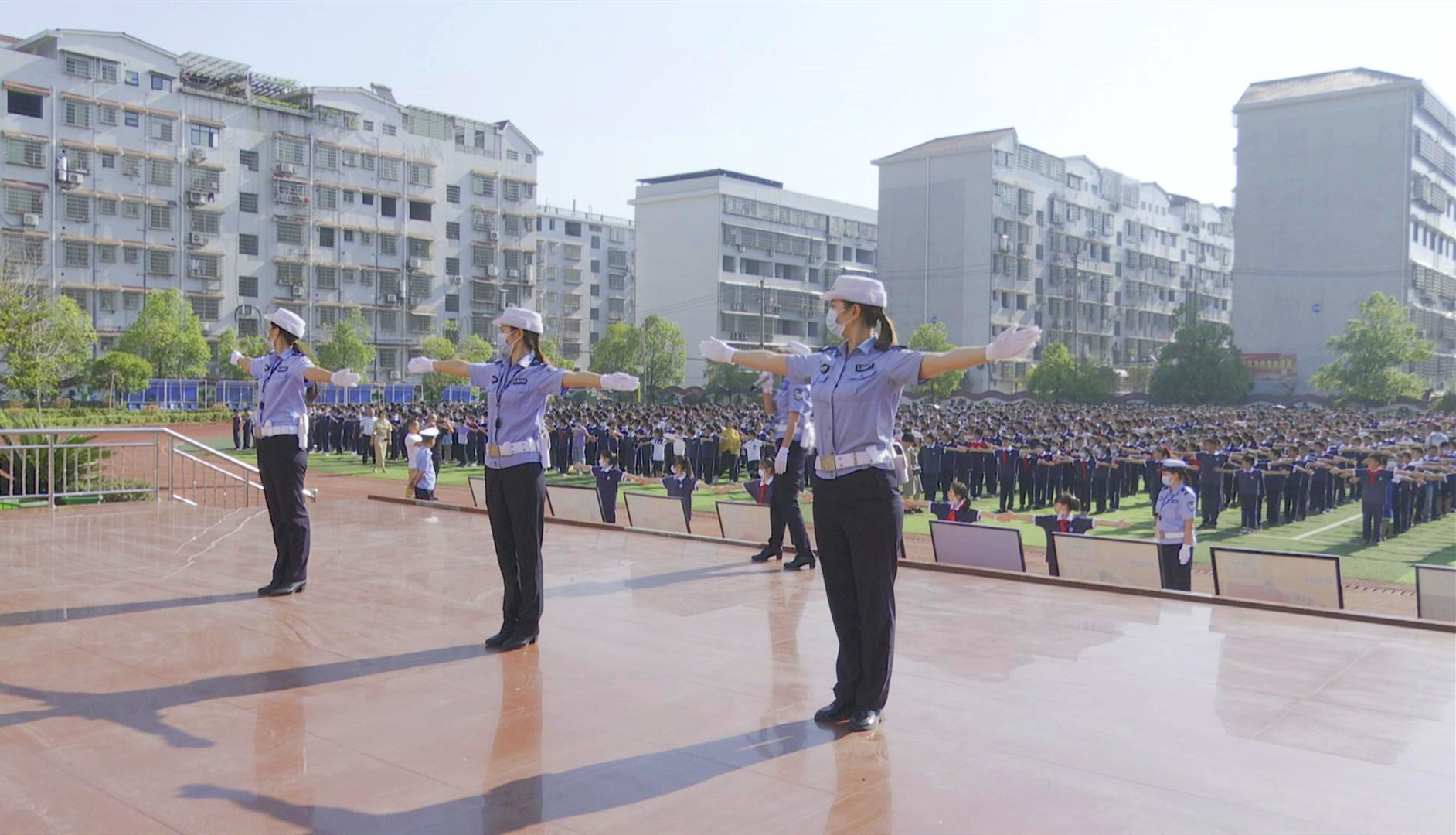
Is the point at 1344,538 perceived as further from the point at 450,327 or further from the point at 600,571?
the point at 450,327

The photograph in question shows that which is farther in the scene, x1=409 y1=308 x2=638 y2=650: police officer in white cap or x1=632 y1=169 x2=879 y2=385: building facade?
x1=632 y1=169 x2=879 y2=385: building facade

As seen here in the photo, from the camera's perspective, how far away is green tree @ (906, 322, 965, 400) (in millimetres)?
55656

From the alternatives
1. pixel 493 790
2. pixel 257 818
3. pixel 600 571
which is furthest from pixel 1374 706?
pixel 600 571

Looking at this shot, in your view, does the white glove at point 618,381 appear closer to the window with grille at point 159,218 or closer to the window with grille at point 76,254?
the window with grille at point 76,254

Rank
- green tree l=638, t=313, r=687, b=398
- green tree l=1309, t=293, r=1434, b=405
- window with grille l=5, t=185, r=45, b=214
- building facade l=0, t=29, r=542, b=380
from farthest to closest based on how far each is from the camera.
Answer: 1. green tree l=638, t=313, r=687, b=398
2. green tree l=1309, t=293, r=1434, b=405
3. building facade l=0, t=29, r=542, b=380
4. window with grille l=5, t=185, r=45, b=214

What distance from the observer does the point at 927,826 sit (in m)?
3.70

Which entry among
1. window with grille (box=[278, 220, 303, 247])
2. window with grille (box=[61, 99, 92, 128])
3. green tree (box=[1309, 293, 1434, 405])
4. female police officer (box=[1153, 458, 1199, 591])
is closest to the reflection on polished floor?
female police officer (box=[1153, 458, 1199, 591])

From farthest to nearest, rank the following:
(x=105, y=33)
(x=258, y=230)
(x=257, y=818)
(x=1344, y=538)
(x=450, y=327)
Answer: (x=450, y=327)
(x=258, y=230)
(x=105, y=33)
(x=1344, y=538)
(x=257, y=818)

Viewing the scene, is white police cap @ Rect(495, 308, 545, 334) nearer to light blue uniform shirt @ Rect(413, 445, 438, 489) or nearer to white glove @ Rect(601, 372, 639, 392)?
white glove @ Rect(601, 372, 639, 392)

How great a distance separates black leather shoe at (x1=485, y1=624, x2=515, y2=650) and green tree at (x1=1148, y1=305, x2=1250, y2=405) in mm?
56613

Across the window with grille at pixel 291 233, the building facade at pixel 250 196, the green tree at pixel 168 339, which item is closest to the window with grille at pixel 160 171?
the building facade at pixel 250 196

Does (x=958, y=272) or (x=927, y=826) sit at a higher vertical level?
(x=958, y=272)

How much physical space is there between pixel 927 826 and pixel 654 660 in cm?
247

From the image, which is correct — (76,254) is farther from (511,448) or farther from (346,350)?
(511,448)
